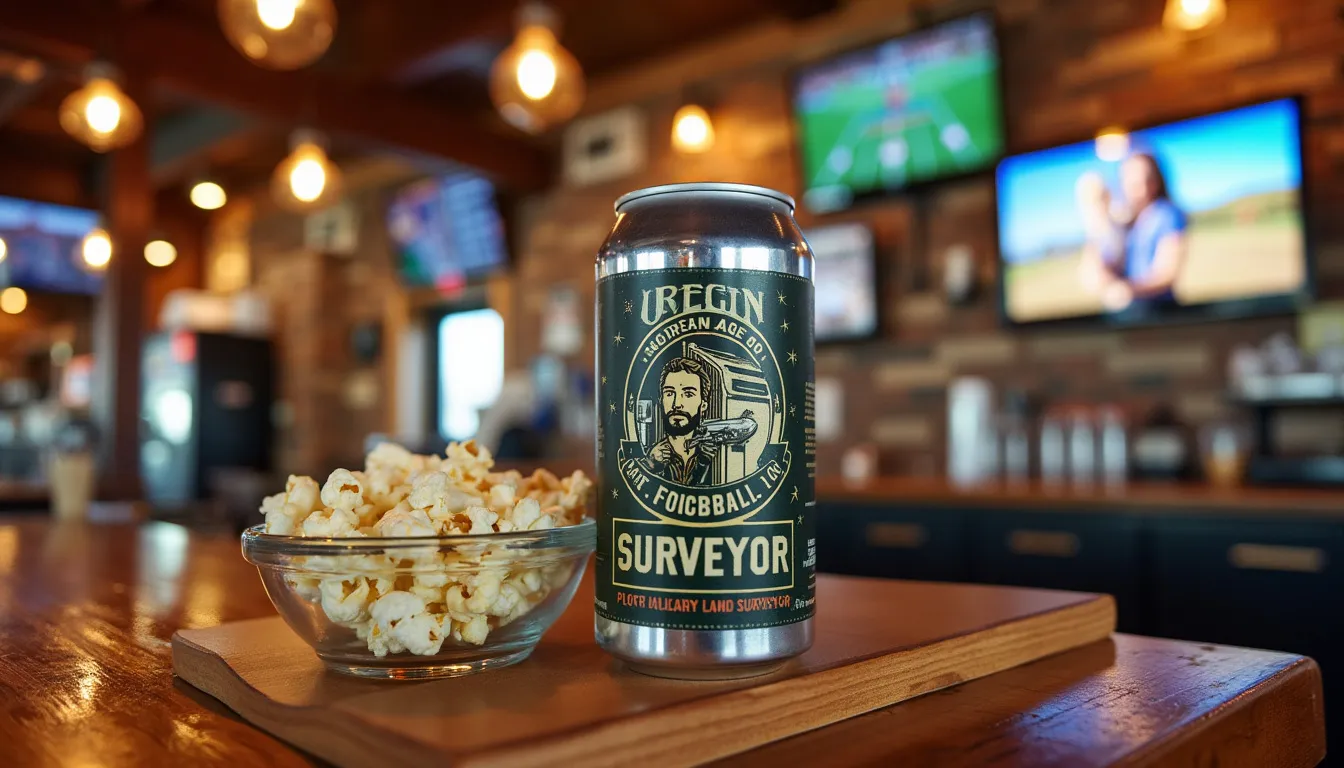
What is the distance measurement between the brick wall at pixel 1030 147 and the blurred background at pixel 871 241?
0.04 feet

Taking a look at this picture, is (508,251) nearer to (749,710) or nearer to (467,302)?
(467,302)

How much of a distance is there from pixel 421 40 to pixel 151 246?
4.16 m

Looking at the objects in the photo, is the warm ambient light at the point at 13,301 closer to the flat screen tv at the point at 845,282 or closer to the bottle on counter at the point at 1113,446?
the flat screen tv at the point at 845,282

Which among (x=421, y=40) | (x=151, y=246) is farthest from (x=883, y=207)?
(x=151, y=246)

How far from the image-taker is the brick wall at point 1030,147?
9.55ft

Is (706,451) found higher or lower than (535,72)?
lower

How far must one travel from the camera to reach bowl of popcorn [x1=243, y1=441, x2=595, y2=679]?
517 millimetres

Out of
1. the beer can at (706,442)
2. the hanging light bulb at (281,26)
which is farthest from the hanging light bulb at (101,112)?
the beer can at (706,442)

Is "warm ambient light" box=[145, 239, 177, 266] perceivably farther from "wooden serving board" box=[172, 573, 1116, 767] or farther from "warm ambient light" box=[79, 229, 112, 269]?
"wooden serving board" box=[172, 573, 1116, 767]

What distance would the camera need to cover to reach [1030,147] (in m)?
3.22

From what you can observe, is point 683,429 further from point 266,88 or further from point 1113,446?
point 266,88

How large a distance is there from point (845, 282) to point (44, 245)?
6.43 meters

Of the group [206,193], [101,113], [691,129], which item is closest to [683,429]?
[101,113]

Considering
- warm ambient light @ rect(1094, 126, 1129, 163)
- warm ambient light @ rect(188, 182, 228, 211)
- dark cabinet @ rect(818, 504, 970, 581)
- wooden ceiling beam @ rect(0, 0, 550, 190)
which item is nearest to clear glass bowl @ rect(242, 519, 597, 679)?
dark cabinet @ rect(818, 504, 970, 581)
